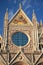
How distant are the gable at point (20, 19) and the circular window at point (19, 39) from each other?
2337mm

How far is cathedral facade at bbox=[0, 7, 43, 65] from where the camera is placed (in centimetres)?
4875

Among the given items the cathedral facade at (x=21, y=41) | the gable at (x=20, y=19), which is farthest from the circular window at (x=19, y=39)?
the gable at (x=20, y=19)

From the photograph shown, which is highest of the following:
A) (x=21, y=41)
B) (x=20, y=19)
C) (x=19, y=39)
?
(x=20, y=19)

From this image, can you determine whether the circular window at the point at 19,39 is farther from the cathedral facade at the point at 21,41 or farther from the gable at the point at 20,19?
the gable at the point at 20,19

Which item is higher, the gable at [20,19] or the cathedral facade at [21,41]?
the gable at [20,19]

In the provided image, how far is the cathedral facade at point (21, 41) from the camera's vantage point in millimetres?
48750

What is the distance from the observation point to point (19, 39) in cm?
5303

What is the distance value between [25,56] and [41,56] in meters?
3.08

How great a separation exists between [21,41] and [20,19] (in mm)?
4804

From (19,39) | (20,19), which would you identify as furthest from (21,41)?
(20,19)

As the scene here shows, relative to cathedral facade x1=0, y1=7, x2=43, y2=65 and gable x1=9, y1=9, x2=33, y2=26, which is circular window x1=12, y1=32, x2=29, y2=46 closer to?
cathedral facade x1=0, y1=7, x2=43, y2=65

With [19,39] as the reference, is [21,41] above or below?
below

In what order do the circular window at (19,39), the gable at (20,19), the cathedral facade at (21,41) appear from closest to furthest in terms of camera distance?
the cathedral facade at (21,41) → the circular window at (19,39) → the gable at (20,19)

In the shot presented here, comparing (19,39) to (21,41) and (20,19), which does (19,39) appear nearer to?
(21,41)
